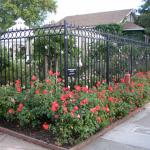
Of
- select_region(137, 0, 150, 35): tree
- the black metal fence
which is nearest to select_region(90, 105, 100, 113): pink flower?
the black metal fence

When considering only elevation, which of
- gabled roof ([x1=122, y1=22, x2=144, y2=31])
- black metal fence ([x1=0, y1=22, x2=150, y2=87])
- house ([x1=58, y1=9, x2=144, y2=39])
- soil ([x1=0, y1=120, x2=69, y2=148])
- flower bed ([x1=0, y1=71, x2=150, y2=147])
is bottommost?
soil ([x1=0, y1=120, x2=69, y2=148])

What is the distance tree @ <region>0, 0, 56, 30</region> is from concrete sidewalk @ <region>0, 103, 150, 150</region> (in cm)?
2261

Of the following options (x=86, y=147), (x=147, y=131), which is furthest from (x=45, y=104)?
(x=147, y=131)

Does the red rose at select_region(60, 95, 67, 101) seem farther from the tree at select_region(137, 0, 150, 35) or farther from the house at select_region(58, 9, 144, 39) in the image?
the house at select_region(58, 9, 144, 39)

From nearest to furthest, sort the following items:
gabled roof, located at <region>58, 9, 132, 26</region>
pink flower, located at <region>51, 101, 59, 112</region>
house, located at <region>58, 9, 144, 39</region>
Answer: pink flower, located at <region>51, 101, 59, 112</region>
house, located at <region>58, 9, 144, 39</region>
gabled roof, located at <region>58, 9, 132, 26</region>

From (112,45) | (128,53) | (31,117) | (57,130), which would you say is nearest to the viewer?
(57,130)

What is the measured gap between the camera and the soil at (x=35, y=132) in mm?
4576

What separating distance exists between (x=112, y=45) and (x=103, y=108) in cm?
321

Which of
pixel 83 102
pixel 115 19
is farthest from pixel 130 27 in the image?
pixel 83 102

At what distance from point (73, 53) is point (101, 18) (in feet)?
93.2

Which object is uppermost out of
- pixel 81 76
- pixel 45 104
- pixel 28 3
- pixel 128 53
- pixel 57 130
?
pixel 28 3

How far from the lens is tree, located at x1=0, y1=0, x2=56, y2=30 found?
87.9ft

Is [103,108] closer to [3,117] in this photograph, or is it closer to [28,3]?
[3,117]

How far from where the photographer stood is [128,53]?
9.03 m
